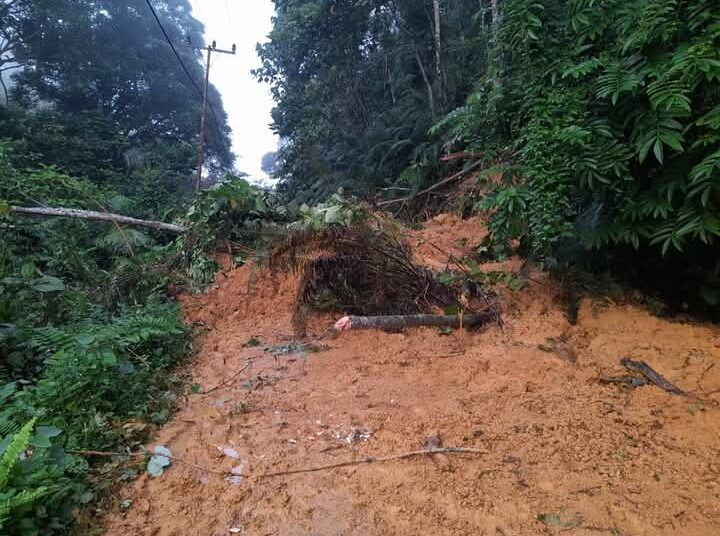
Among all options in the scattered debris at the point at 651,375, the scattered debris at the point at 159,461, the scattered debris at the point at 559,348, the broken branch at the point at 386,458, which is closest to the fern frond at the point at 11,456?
the scattered debris at the point at 159,461

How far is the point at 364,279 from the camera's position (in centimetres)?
468

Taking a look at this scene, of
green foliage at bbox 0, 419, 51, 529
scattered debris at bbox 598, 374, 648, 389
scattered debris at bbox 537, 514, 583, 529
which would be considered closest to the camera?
green foliage at bbox 0, 419, 51, 529

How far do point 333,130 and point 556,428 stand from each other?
12983 millimetres

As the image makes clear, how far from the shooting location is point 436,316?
160 inches

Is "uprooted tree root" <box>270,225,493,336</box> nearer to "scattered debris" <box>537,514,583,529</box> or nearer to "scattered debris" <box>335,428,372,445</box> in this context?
"scattered debris" <box>335,428,372,445</box>

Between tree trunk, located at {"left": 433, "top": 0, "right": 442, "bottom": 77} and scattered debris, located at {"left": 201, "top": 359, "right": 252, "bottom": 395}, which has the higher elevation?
tree trunk, located at {"left": 433, "top": 0, "right": 442, "bottom": 77}

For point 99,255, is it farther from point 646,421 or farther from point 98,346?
point 646,421

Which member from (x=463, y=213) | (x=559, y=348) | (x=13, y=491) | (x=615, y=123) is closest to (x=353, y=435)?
(x=13, y=491)

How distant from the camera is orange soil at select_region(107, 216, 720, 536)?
1.88m

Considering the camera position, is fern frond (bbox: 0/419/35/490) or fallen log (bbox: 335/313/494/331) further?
fallen log (bbox: 335/313/494/331)

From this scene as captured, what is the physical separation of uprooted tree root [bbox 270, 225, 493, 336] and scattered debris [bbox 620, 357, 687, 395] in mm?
1615

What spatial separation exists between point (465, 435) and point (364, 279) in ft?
7.98

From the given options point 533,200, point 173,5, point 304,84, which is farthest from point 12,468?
point 173,5

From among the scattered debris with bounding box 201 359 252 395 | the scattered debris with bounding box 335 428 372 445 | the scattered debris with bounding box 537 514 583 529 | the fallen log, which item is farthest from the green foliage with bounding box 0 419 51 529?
the fallen log
